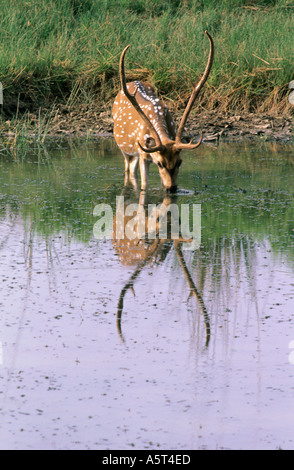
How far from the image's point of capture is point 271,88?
1502 cm

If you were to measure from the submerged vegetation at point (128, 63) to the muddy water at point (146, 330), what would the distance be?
5221 millimetres

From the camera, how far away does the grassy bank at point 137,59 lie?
48.5 feet

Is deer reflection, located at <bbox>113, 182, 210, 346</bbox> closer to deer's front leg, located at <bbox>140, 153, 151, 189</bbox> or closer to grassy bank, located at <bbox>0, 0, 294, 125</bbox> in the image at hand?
deer's front leg, located at <bbox>140, 153, 151, 189</bbox>

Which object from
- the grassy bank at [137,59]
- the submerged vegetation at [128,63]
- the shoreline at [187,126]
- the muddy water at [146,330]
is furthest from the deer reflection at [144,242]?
the grassy bank at [137,59]

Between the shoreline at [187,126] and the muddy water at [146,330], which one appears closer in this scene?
the muddy water at [146,330]

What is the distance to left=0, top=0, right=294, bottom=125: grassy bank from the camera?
1478 centimetres

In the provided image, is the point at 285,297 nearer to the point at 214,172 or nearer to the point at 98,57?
the point at 214,172

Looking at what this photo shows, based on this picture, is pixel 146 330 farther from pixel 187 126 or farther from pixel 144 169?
pixel 187 126

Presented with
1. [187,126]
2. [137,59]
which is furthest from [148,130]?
[137,59]

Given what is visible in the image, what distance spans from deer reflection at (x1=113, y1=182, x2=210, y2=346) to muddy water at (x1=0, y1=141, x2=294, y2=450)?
1.1 inches

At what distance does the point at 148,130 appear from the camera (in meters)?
10.2

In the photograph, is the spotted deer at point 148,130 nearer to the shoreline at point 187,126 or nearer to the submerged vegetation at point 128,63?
the shoreline at point 187,126

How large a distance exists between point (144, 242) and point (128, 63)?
7833mm

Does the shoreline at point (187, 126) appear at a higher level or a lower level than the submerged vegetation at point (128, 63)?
lower
